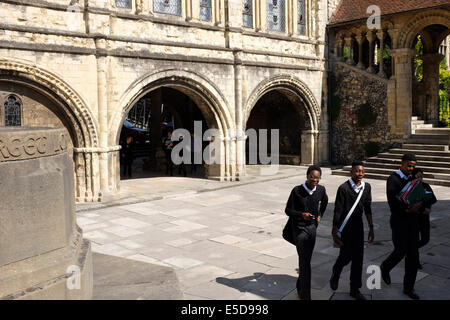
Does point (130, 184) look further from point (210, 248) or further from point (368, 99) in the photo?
point (368, 99)

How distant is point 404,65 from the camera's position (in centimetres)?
1698

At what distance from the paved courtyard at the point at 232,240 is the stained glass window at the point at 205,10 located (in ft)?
17.4

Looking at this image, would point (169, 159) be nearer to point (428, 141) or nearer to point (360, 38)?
point (360, 38)

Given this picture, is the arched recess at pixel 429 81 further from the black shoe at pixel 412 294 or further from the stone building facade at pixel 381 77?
the black shoe at pixel 412 294

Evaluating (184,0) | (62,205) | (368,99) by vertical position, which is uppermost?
(184,0)

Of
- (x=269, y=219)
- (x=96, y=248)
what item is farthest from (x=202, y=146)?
(x=96, y=248)

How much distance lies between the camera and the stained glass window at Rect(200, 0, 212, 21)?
587 inches

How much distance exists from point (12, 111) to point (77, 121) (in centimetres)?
152

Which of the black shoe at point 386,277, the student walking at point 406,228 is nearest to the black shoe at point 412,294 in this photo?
the student walking at point 406,228

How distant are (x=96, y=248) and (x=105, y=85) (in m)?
5.56

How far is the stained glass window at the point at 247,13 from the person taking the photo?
16123mm

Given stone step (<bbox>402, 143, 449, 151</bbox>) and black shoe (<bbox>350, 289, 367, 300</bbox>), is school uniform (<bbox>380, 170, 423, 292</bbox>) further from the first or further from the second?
stone step (<bbox>402, 143, 449, 151</bbox>)

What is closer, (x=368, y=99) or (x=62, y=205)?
(x=62, y=205)

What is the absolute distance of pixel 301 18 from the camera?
1822cm
